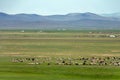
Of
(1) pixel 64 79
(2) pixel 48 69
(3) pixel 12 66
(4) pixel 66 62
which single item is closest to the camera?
(1) pixel 64 79

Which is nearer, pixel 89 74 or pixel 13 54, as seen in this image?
pixel 89 74

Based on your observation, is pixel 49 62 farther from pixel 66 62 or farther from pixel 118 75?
pixel 118 75

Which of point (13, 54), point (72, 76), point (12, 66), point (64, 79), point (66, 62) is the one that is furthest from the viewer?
point (13, 54)

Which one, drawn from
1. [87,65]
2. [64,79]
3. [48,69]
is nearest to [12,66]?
[48,69]

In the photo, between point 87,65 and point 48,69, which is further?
point 87,65

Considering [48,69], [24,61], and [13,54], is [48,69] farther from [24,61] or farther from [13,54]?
[13,54]

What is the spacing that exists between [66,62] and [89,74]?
12.2 meters

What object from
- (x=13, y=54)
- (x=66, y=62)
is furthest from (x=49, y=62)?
(x=13, y=54)

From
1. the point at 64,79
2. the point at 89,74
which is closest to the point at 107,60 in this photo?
the point at 89,74

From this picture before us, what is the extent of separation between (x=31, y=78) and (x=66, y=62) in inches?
617

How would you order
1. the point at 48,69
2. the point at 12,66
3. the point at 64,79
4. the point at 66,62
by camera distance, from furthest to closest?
1. the point at 66,62
2. the point at 12,66
3. the point at 48,69
4. the point at 64,79

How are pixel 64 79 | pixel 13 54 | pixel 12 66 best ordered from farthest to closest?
pixel 13 54
pixel 12 66
pixel 64 79

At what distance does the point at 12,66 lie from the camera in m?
49.1

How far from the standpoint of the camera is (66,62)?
176ft
